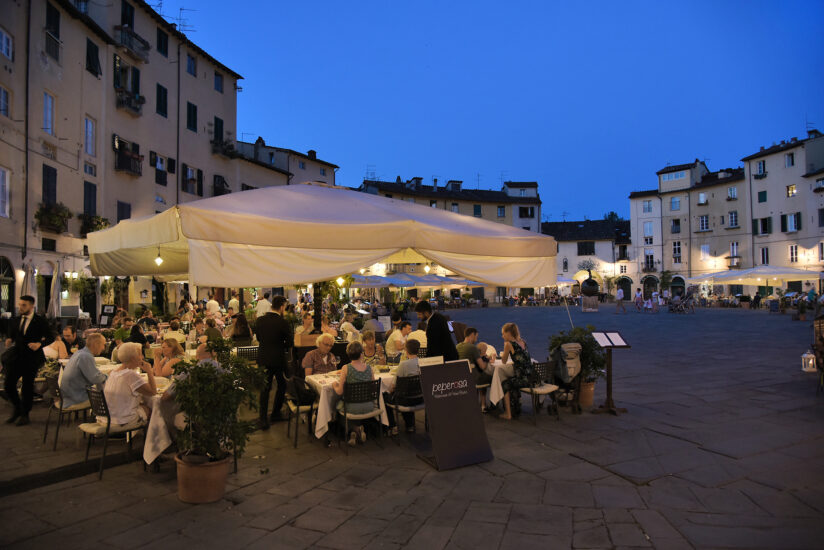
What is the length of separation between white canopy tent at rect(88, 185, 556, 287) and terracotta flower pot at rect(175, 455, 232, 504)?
1457 millimetres

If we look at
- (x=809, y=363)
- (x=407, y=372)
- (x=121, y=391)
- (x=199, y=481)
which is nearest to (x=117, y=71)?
(x=121, y=391)

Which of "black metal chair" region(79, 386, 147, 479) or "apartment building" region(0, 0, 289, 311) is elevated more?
"apartment building" region(0, 0, 289, 311)

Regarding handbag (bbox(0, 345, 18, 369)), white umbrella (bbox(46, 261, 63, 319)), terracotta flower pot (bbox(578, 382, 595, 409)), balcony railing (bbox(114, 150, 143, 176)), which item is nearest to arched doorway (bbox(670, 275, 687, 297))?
balcony railing (bbox(114, 150, 143, 176))

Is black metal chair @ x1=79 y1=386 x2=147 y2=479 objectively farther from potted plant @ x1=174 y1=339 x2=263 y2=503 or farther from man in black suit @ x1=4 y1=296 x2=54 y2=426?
man in black suit @ x1=4 y1=296 x2=54 y2=426

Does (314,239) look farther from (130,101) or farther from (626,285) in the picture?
(626,285)

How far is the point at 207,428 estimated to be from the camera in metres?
4.21

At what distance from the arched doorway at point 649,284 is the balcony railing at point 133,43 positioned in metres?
47.7

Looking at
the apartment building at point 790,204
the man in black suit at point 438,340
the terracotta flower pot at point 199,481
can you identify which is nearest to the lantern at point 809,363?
the man in black suit at point 438,340

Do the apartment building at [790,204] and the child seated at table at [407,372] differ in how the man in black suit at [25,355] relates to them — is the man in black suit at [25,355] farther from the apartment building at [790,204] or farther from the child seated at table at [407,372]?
the apartment building at [790,204]

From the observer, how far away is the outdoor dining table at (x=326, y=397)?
562 cm

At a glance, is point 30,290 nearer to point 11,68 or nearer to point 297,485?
point 11,68

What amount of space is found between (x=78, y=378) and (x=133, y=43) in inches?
801

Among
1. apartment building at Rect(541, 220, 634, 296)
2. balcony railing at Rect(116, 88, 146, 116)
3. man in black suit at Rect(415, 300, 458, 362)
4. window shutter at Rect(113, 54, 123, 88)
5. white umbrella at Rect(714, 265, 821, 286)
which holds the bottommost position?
man in black suit at Rect(415, 300, 458, 362)

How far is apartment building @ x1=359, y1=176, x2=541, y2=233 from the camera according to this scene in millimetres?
54906
